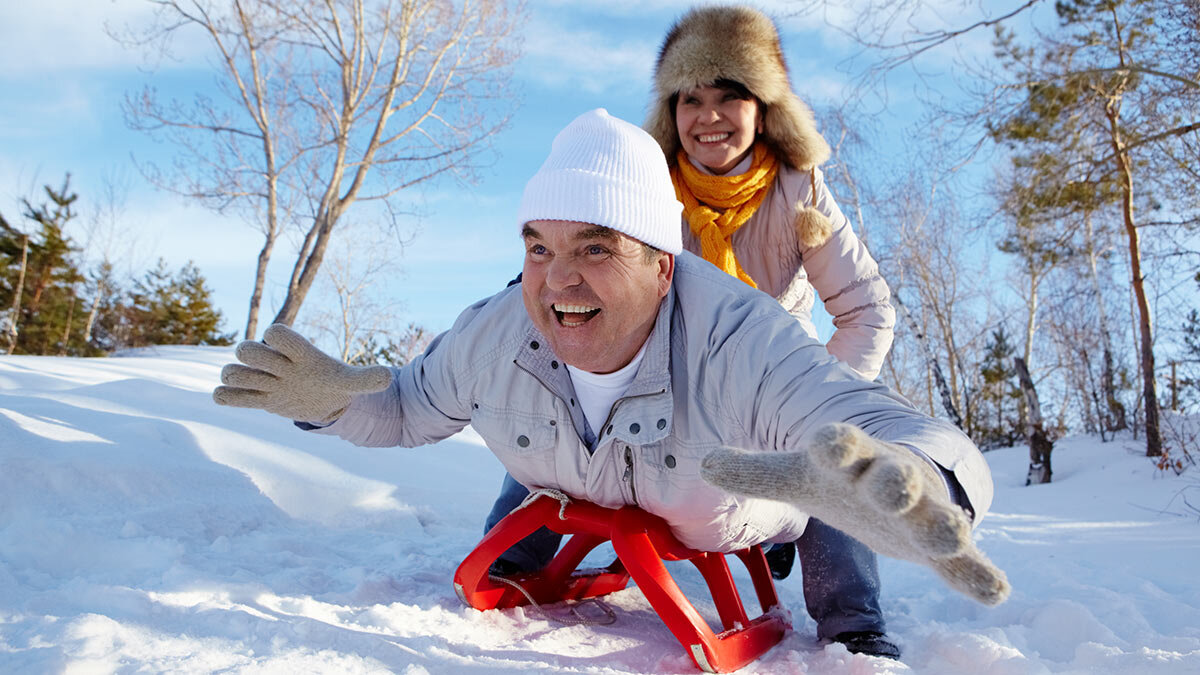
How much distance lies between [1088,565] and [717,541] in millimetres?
1861

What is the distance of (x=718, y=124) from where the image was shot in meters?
2.66

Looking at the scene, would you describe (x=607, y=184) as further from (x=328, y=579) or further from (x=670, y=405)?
(x=328, y=579)

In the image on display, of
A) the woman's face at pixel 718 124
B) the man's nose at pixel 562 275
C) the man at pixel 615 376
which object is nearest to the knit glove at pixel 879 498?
the man at pixel 615 376

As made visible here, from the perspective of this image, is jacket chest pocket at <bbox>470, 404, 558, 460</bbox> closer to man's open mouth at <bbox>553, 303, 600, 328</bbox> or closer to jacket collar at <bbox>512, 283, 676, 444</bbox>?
jacket collar at <bbox>512, 283, 676, 444</bbox>

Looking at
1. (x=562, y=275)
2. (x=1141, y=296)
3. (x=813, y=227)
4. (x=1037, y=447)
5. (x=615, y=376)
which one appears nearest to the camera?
(x=562, y=275)

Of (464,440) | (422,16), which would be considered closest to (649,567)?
(464,440)

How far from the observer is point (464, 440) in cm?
503

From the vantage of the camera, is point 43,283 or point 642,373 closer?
point 642,373

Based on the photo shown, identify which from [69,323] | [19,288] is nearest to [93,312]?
[69,323]

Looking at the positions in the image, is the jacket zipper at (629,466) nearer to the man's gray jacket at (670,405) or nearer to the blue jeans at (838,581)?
the man's gray jacket at (670,405)

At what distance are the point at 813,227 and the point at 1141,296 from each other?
23.5 ft

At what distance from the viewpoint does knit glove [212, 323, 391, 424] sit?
184 centimetres

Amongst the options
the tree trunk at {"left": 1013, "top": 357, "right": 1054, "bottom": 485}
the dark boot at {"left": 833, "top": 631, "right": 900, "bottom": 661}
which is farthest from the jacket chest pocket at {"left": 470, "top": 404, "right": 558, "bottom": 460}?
the tree trunk at {"left": 1013, "top": 357, "right": 1054, "bottom": 485}

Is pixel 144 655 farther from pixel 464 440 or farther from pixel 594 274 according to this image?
pixel 464 440
